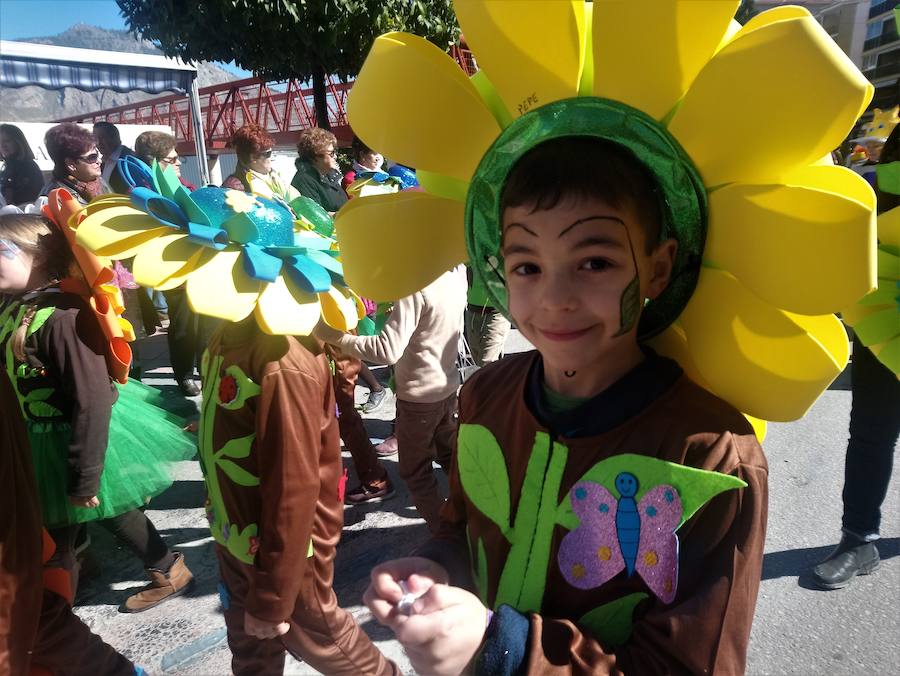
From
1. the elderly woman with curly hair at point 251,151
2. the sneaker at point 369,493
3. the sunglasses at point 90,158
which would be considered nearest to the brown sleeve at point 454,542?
the sneaker at point 369,493

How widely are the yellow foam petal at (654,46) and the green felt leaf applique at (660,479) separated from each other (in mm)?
509

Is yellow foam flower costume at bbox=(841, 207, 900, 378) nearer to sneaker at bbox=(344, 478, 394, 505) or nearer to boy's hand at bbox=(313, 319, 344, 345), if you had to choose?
boy's hand at bbox=(313, 319, 344, 345)

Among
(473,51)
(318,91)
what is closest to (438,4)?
(318,91)

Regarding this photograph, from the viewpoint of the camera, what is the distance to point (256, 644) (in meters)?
1.68

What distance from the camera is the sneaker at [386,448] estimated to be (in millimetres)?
3768

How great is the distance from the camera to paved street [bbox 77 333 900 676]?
212 centimetres

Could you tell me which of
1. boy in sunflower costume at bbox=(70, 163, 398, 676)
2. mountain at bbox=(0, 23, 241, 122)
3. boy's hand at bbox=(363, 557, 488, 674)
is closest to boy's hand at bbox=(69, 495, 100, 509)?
boy in sunflower costume at bbox=(70, 163, 398, 676)

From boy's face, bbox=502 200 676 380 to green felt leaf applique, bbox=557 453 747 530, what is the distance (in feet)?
0.54

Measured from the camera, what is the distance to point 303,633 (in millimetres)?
1676

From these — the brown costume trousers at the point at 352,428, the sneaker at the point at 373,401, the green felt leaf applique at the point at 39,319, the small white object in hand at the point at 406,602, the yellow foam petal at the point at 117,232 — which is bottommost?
the sneaker at the point at 373,401

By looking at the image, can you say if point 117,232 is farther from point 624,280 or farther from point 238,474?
point 624,280

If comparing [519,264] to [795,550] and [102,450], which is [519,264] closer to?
[102,450]

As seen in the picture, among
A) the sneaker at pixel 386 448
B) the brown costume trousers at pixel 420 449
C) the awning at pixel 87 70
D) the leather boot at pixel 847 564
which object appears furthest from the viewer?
the awning at pixel 87 70

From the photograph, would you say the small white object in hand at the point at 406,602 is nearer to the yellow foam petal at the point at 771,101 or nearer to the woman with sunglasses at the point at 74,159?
the yellow foam petal at the point at 771,101
